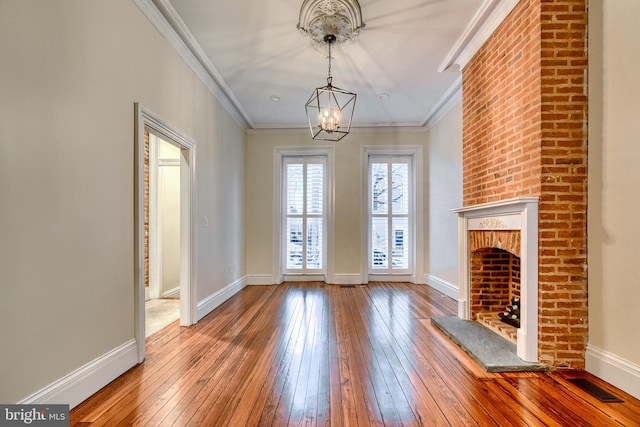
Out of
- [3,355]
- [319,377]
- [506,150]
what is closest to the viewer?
[3,355]

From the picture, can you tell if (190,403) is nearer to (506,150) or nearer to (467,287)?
(467,287)

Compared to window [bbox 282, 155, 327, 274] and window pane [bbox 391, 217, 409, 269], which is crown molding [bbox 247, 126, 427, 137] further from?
window pane [bbox 391, 217, 409, 269]

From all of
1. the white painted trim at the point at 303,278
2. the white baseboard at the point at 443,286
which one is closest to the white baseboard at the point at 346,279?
the white painted trim at the point at 303,278

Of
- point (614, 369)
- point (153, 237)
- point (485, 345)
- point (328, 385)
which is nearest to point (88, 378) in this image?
point (328, 385)

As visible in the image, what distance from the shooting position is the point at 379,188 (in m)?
6.14

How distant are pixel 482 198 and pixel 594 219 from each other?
1032 mm

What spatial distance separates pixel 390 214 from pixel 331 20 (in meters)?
3.95

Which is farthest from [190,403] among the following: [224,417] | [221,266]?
[221,266]

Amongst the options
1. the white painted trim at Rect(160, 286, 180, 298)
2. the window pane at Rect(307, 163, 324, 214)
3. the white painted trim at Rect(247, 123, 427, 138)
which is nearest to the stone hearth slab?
the window pane at Rect(307, 163, 324, 214)

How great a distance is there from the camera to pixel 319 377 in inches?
88.1

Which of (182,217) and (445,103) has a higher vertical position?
(445,103)

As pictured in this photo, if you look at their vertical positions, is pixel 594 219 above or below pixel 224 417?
above

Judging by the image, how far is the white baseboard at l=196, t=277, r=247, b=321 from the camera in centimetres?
371

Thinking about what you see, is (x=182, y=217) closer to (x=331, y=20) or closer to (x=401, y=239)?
(x=331, y=20)
